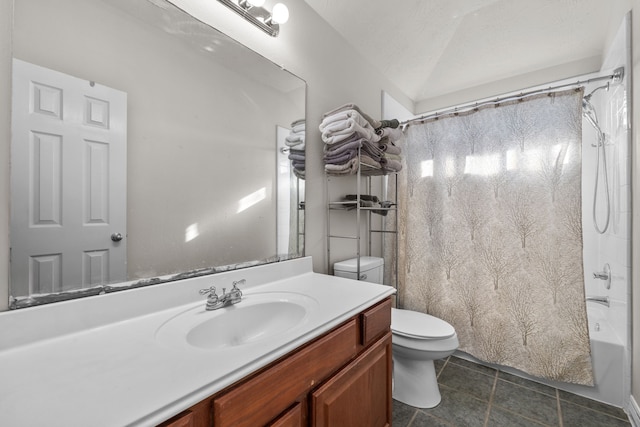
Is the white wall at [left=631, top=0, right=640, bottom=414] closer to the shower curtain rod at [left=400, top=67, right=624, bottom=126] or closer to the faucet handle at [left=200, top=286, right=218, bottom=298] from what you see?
the shower curtain rod at [left=400, top=67, right=624, bottom=126]

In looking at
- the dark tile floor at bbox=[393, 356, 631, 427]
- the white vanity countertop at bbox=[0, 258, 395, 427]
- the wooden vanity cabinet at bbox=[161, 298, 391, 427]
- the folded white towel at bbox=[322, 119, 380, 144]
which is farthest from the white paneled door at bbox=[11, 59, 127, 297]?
the dark tile floor at bbox=[393, 356, 631, 427]

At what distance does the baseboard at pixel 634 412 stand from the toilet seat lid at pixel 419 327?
2.96 feet

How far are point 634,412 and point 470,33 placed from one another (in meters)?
2.57

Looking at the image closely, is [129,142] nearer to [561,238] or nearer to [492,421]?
[492,421]

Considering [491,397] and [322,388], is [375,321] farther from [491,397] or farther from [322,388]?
[491,397]

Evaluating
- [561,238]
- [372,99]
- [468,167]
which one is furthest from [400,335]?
[372,99]

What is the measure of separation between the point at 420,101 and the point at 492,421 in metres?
2.52

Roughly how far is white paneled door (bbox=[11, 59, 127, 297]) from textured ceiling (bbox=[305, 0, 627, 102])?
4.51 ft

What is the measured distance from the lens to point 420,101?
2670mm

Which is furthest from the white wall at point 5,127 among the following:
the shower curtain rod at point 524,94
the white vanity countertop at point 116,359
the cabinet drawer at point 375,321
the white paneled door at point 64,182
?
the shower curtain rod at point 524,94

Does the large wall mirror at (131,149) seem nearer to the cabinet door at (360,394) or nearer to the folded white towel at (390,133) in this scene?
the cabinet door at (360,394)

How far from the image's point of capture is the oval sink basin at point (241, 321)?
2.78 feet

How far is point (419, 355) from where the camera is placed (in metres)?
1.54

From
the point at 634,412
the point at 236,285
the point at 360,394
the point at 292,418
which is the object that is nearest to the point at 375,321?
the point at 360,394
